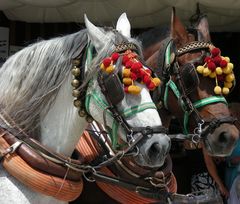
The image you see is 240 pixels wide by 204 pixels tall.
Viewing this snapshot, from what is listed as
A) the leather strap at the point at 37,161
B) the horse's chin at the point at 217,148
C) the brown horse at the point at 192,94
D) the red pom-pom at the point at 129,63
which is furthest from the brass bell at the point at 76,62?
the horse's chin at the point at 217,148

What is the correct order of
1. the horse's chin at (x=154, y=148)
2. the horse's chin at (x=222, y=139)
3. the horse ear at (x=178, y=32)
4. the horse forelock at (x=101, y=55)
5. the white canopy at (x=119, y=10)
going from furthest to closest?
the white canopy at (x=119, y=10) → the horse ear at (x=178, y=32) → the horse's chin at (x=222, y=139) → the horse forelock at (x=101, y=55) → the horse's chin at (x=154, y=148)

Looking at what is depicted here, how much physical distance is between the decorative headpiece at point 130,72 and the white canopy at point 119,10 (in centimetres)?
169

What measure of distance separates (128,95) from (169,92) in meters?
0.71

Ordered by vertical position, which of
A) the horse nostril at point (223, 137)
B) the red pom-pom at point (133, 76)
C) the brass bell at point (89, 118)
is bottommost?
the horse nostril at point (223, 137)

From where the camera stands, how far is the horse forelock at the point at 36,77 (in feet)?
5.92

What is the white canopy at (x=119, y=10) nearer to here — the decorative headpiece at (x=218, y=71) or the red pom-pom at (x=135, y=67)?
the decorative headpiece at (x=218, y=71)

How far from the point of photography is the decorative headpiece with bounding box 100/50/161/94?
5.44 feet

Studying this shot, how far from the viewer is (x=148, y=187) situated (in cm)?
210

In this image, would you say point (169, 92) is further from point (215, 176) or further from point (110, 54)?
point (215, 176)

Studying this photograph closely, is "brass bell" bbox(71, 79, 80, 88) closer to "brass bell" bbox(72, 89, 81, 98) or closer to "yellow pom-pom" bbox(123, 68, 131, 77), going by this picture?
"brass bell" bbox(72, 89, 81, 98)

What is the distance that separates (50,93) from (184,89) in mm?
739

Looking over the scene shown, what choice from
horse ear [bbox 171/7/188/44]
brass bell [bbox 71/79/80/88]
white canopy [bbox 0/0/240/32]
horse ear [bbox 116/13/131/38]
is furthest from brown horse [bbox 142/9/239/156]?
white canopy [bbox 0/0/240/32]

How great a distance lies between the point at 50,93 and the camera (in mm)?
1823

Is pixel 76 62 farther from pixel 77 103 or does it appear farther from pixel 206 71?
pixel 206 71
